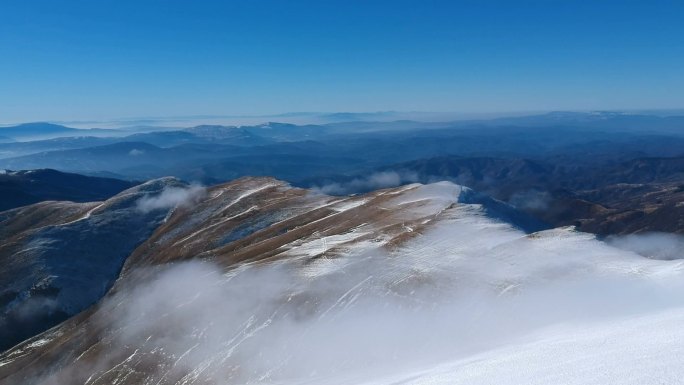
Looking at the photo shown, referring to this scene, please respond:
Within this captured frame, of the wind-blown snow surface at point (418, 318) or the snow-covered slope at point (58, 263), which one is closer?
the wind-blown snow surface at point (418, 318)

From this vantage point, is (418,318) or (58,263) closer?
(418,318)

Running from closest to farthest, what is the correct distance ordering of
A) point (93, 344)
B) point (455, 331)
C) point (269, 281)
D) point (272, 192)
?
point (455, 331), point (269, 281), point (93, 344), point (272, 192)

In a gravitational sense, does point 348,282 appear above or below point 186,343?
above

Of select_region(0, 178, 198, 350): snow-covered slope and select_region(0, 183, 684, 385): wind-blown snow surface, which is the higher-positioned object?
select_region(0, 183, 684, 385): wind-blown snow surface

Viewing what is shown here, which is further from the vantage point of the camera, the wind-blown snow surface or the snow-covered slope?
the snow-covered slope

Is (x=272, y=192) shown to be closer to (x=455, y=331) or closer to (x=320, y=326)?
(x=320, y=326)

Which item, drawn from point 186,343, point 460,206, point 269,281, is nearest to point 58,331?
point 186,343

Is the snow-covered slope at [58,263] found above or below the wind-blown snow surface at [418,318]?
below

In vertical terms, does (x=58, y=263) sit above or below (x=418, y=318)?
below
